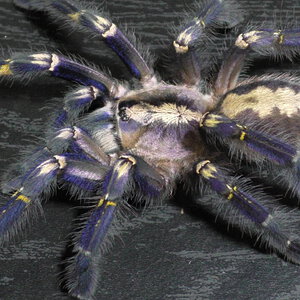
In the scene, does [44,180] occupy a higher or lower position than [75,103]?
lower

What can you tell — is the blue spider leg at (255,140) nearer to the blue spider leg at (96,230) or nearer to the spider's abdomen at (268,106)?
the spider's abdomen at (268,106)

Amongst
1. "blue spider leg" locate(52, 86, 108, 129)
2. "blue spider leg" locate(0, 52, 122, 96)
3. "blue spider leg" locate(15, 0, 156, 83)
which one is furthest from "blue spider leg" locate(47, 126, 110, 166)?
"blue spider leg" locate(15, 0, 156, 83)

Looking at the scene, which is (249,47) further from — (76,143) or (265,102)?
(76,143)

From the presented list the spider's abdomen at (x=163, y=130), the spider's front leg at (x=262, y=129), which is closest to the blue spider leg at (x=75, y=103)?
the spider's abdomen at (x=163, y=130)

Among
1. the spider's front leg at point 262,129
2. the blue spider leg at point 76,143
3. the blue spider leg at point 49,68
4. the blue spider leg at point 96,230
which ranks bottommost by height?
the blue spider leg at point 96,230

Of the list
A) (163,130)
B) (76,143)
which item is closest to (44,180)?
(76,143)

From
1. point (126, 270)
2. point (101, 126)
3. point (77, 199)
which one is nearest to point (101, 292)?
point (126, 270)

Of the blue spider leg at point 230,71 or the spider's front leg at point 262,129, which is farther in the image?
the blue spider leg at point 230,71

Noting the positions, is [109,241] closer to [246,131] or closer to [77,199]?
[77,199]
